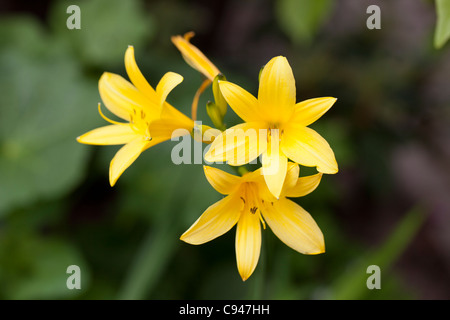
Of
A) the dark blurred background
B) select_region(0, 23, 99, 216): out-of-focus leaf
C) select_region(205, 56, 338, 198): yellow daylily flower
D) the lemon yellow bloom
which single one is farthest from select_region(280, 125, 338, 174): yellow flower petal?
select_region(0, 23, 99, 216): out-of-focus leaf

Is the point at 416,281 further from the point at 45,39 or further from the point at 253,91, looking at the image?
the point at 45,39

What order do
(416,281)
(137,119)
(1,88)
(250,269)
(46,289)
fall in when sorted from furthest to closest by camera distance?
1. (416,281)
2. (1,88)
3. (46,289)
4. (137,119)
5. (250,269)

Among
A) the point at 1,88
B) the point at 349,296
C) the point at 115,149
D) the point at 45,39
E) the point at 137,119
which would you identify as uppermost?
the point at 45,39

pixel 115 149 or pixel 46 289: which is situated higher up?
pixel 115 149

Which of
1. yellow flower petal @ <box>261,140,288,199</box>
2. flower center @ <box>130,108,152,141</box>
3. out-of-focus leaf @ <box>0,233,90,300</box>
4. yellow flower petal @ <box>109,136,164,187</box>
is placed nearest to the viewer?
yellow flower petal @ <box>261,140,288,199</box>

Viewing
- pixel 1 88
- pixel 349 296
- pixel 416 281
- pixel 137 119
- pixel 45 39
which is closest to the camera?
pixel 137 119

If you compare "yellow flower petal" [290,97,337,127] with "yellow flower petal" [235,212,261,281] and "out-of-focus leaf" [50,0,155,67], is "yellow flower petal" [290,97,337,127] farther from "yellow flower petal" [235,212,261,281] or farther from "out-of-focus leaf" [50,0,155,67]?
"out-of-focus leaf" [50,0,155,67]
